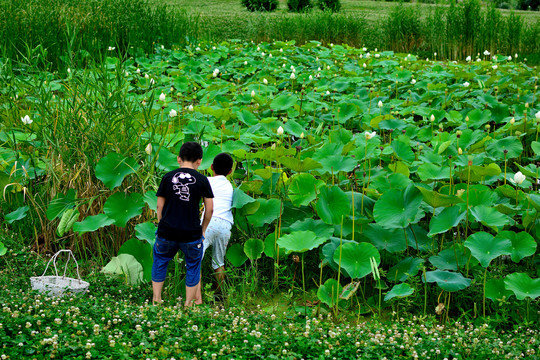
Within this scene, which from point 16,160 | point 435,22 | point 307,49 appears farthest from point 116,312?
point 435,22

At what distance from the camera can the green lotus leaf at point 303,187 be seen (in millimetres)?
3229

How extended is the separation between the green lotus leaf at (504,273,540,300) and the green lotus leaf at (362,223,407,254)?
58cm

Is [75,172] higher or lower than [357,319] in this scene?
higher

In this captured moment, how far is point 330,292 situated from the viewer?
2.87m

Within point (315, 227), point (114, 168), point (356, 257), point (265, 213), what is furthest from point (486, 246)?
point (114, 168)

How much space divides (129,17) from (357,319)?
719 cm

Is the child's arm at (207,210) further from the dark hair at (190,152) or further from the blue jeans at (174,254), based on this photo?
the dark hair at (190,152)

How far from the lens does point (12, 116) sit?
4.04m

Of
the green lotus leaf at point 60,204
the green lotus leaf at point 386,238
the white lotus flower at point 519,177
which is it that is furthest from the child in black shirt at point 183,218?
the white lotus flower at point 519,177

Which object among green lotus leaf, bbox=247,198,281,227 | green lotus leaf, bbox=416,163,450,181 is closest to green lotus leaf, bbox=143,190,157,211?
green lotus leaf, bbox=247,198,281,227

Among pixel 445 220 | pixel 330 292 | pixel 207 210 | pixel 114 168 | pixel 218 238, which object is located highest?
pixel 114 168

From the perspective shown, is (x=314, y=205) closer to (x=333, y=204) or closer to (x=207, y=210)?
(x=333, y=204)

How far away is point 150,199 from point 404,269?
4.99ft

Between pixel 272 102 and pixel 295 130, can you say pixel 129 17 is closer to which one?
pixel 272 102
